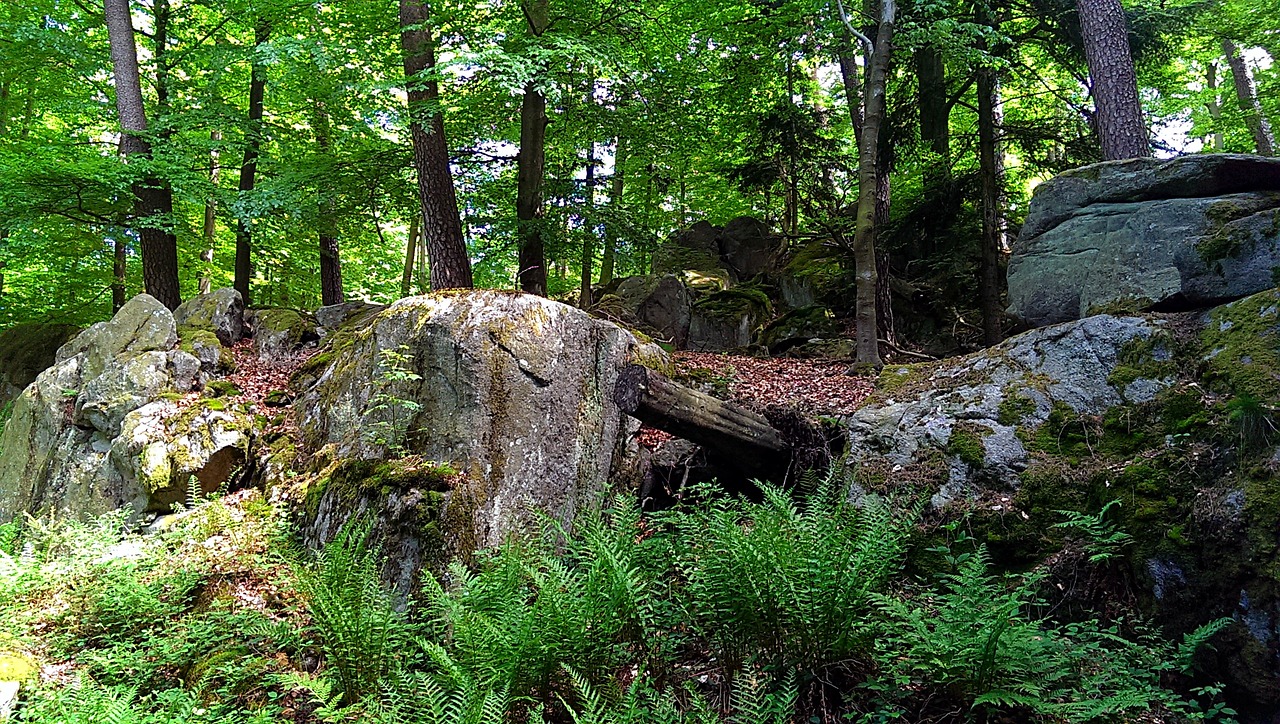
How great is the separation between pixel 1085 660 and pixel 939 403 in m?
2.34

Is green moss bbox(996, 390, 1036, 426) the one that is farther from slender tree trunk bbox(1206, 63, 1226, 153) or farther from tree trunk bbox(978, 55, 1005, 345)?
slender tree trunk bbox(1206, 63, 1226, 153)

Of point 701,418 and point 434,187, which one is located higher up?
point 434,187

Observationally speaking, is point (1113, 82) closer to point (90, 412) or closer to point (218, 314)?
point (218, 314)

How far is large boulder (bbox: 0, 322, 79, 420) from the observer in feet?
34.4

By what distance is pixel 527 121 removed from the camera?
9281 millimetres

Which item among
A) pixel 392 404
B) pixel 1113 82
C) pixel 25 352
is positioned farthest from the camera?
pixel 25 352

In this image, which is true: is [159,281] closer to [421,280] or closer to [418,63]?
[418,63]

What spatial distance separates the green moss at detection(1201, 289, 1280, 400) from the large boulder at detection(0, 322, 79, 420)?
14762 mm

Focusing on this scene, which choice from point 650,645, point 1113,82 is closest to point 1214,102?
point 1113,82

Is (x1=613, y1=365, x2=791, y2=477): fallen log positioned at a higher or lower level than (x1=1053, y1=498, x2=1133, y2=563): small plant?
higher

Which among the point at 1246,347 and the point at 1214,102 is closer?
the point at 1246,347

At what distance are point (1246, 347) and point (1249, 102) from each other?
447 inches

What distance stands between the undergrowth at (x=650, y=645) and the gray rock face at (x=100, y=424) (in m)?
1.93

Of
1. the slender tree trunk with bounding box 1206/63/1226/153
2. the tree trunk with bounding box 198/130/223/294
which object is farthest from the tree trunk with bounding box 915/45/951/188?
the tree trunk with bounding box 198/130/223/294
